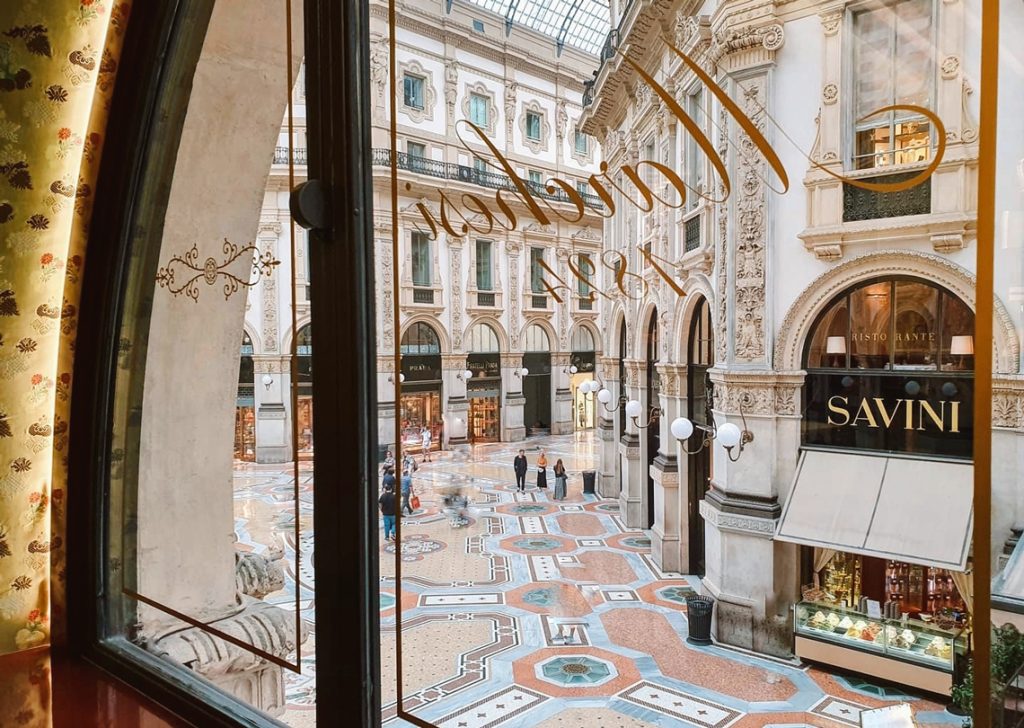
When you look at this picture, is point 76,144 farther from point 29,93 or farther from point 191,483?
point 191,483

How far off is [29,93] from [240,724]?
1.84m

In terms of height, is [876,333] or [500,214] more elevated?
[500,214]

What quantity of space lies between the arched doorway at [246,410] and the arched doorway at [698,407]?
461cm

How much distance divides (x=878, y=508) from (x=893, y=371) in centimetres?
110

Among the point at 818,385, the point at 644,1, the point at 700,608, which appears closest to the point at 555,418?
the point at 700,608

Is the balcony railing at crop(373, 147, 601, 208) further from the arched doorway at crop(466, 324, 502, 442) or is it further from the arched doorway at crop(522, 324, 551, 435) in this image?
the arched doorway at crop(522, 324, 551, 435)

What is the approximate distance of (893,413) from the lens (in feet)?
9.71

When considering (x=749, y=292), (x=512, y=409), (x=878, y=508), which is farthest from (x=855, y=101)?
(x=512, y=409)

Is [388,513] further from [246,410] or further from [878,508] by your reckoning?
[878,508]

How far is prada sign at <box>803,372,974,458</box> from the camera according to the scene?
1.65 meters

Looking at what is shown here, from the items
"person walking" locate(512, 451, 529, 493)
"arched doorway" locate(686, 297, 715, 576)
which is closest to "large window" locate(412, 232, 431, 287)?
"arched doorway" locate(686, 297, 715, 576)

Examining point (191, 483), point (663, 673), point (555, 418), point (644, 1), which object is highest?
point (644, 1)

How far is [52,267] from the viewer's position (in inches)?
84.1

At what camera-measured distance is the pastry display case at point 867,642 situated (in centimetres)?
417
